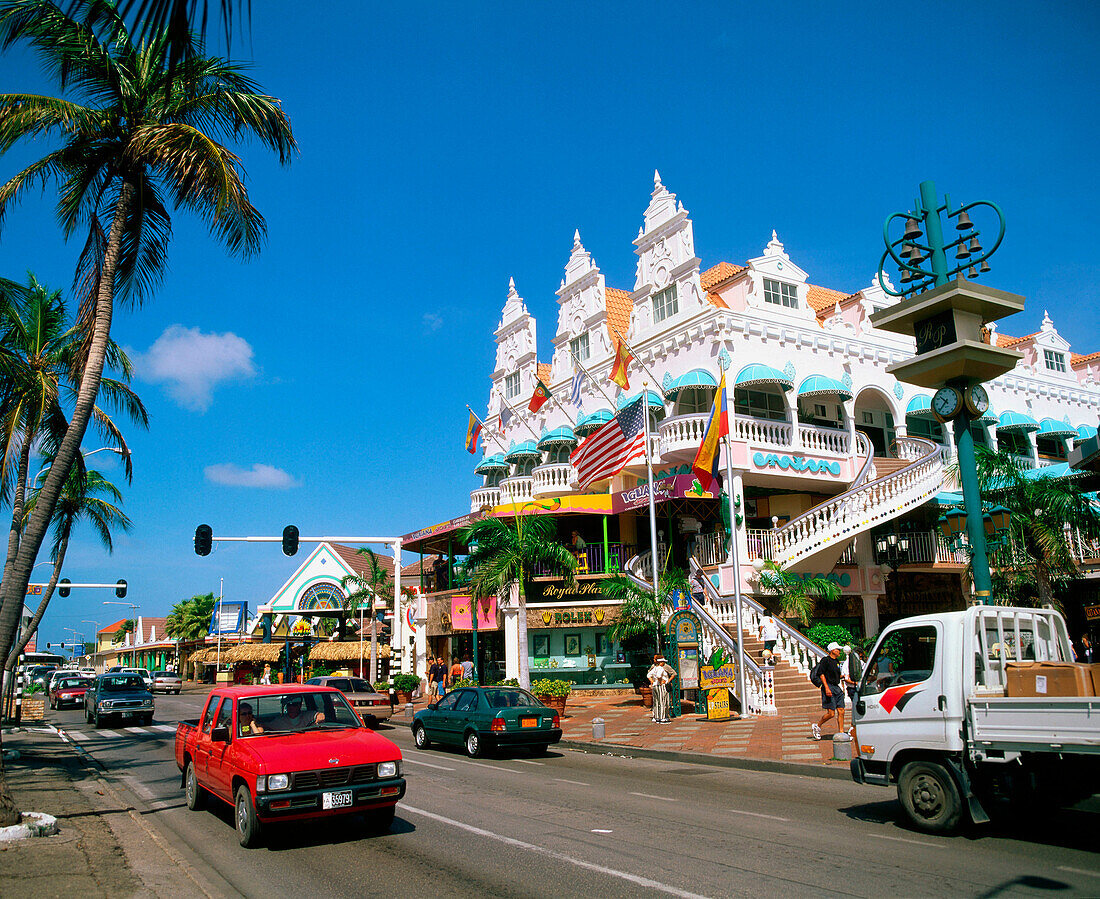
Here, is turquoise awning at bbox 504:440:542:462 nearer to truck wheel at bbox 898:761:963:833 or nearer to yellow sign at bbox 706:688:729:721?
yellow sign at bbox 706:688:729:721

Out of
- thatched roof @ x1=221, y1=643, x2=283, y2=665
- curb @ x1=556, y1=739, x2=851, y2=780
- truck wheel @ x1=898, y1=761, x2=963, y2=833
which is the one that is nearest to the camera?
truck wheel @ x1=898, y1=761, x2=963, y2=833

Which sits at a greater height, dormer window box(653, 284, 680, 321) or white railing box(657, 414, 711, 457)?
dormer window box(653, 284, 680, 321)

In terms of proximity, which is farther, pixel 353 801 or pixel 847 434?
pixel 847 434

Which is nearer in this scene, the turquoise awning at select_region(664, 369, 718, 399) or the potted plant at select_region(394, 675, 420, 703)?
the turquoise awning at select_region(664, 369, 718, 399)

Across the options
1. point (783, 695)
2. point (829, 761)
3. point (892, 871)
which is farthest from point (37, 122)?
point (783, 695)

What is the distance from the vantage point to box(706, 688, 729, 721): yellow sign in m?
21.0

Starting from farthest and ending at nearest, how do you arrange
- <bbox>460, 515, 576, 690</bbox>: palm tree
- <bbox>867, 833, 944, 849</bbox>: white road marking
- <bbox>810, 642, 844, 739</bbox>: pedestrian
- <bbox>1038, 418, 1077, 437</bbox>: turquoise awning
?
<bbox>1038, 418, 1077, 437</bbox>: turquoise awning → <bbox>460, 515, 576, 690</bbox>: palm tree → <bbox>810, 642, 844, 739</bbox>: pedestrian → <bbox>867, 833, 944, 849</bbox>: white road marking

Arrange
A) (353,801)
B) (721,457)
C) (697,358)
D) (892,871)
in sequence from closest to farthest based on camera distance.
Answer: (892,871) < (353,801) < (721,457) < (697,358)

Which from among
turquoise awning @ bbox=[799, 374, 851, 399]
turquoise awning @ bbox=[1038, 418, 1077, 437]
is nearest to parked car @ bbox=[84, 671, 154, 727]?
turquoise awning @ bbox=[799, 374, 851, 399]

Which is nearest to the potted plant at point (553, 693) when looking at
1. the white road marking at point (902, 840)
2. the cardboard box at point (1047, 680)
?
the white road marking at point (902, 840)

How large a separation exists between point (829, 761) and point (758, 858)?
6.82 meters

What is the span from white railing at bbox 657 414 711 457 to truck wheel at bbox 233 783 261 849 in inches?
795

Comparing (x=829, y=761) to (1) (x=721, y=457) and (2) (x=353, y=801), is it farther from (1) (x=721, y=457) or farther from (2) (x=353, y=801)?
(1) (x=721, y=457)

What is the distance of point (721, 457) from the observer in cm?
2661
